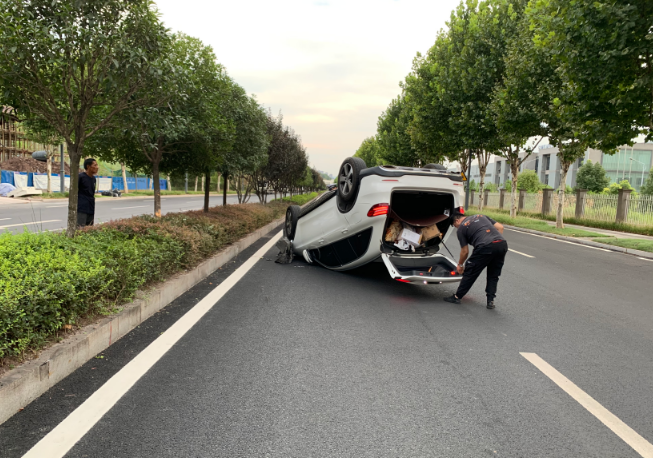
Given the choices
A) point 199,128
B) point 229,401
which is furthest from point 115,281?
point 199,128

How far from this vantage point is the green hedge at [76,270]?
3.27 m

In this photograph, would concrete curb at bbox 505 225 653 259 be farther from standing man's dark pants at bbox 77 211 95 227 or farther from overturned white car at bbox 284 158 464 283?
standing man's dark pants at bbox 77 211 95 227

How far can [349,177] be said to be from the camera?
738cm

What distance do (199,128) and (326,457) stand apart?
8.49 m

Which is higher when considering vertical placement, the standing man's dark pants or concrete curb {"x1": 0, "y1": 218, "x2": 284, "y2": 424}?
the standing man's dark pants

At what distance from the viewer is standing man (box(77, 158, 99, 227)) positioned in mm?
8328

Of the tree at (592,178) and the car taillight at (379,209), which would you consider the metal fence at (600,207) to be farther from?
the tree at (592,178)

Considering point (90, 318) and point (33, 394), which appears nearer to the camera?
point (33, 394)

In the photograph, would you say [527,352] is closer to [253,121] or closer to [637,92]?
[637,92]

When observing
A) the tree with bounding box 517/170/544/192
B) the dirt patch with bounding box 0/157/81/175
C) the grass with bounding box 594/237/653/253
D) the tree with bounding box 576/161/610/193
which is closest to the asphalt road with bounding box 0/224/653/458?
the grass with bounding box 594/237/653/253

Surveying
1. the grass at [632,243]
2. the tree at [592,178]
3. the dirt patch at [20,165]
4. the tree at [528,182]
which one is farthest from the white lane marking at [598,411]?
the tree at [528,182]

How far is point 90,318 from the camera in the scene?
4098 mm

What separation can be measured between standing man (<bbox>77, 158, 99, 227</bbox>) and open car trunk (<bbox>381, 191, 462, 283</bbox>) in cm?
548

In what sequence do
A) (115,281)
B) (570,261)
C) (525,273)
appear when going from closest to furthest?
(115,281)
(525,273)
(570,261)
